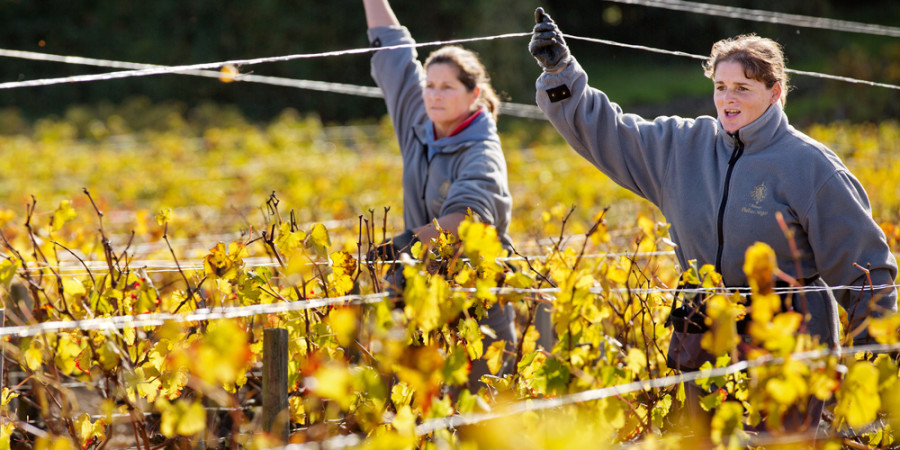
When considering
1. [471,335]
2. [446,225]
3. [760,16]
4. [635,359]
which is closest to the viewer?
[635,359]

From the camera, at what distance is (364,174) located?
25.9ft

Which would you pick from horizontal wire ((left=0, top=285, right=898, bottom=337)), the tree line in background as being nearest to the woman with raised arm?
horizontal wire ((left=0, top=285, right=898, bottom=337))

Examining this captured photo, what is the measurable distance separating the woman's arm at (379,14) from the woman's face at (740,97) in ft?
4.41

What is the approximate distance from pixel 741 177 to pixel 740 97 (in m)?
0.18

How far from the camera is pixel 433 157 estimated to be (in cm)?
261

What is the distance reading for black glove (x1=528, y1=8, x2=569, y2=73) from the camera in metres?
1.99

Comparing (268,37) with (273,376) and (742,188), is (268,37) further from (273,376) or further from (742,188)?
(273,376)

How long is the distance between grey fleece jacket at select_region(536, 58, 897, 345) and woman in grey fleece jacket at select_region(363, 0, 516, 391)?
→ 38 centimetres

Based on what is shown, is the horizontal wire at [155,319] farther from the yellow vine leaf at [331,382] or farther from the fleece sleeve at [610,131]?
the fleece sleeve at [610,131]

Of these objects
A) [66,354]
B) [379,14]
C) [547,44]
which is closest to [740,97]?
[547,44]

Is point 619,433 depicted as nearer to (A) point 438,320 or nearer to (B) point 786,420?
(B) point 786,420

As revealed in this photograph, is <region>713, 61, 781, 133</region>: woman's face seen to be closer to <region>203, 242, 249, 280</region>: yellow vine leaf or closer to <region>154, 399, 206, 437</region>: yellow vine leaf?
<region>203, 242, 249, 280</region>: yellow vine leaf

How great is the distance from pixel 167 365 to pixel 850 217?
1.49m

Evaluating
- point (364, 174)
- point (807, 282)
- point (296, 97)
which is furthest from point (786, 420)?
point (296, 97)
